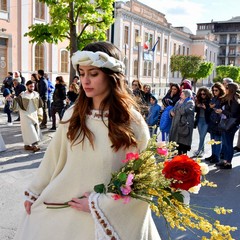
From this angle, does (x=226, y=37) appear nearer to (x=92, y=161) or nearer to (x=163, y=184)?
(x=92, y=161)

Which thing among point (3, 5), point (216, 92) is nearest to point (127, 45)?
point (3, 5)

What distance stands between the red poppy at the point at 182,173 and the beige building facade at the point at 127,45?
3115mm

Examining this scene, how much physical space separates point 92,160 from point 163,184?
448 millimetres

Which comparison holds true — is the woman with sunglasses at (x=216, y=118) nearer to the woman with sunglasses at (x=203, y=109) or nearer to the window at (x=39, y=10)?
the woman with sunglasses at (x=203, y=109)

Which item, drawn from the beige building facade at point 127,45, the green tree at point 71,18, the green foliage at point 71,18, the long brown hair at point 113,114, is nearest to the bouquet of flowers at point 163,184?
the long brown hair at point 113,114

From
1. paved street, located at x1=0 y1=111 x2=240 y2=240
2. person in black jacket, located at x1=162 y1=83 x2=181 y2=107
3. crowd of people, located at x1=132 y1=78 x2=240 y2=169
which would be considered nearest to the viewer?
paved street, located at x1=0 y1=111 x2=240 y2=240

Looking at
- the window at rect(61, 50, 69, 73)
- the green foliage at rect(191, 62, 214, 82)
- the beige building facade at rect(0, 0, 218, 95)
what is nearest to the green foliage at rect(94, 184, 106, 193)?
the beige building facade at rect(0, 0, 218, 95)

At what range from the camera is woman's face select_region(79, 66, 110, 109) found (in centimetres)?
200

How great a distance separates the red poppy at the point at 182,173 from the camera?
5.64 feet

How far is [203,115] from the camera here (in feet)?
25.0

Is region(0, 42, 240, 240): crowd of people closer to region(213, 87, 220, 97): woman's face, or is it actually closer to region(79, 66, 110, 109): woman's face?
region(79, 66, 110, 109): woman's face

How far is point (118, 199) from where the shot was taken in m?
1.80

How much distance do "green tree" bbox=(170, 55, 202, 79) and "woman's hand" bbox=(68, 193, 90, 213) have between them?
142 feet

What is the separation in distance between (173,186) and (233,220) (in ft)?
9.85
